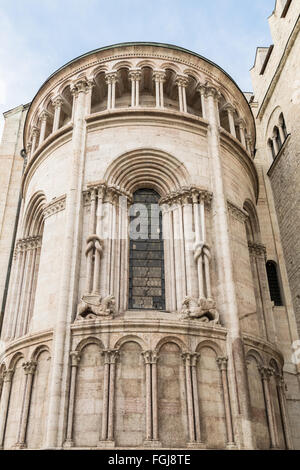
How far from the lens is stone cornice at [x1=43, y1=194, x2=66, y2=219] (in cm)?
1511

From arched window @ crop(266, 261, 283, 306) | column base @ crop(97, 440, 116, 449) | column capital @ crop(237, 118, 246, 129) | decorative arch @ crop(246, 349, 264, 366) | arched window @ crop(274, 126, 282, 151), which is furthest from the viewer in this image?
arched window @ crop(274, 126, 282, 151)

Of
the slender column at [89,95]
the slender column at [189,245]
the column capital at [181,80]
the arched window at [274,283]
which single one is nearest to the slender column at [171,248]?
the slender column at [189,245]

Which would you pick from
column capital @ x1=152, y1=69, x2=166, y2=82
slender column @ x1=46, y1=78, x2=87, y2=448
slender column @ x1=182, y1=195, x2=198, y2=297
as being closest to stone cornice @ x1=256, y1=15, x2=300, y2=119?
column capital @ x1=152, y1=69, x2=166, y2=82

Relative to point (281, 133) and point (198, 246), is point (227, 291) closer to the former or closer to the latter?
point (198, 246)

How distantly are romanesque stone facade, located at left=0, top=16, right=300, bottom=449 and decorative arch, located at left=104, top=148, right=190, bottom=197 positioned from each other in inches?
1.9

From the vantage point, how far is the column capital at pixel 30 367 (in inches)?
484

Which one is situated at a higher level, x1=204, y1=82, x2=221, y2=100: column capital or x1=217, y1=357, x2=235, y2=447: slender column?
x1=204, y1=82, x2=221, y2=100: column capital

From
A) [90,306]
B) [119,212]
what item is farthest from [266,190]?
[90,306]

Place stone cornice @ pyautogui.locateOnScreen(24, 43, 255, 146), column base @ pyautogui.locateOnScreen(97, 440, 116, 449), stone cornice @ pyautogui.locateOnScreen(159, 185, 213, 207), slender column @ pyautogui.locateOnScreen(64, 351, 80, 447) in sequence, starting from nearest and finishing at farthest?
1. column base @ pyautogui.locateOnScreen(97, 440, 116, 449)
2. slender column @ pyautogui.locateOnScreen(64, 351, 80, 447)
3. stone cornice @ pyautogui.locateOnScreen(159, 185, 213, 207)
4. stone cornice @ pyautogui.locateOnScreen(24, 43, 255, 146)

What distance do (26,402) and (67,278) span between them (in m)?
3.46

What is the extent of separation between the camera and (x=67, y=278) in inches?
511

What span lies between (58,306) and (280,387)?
7.15m

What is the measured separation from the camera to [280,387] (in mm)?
13727

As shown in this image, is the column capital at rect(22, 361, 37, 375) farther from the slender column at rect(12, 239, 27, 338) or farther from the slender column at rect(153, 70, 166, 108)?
the slender column at rect(153, 70, 166, 108)
